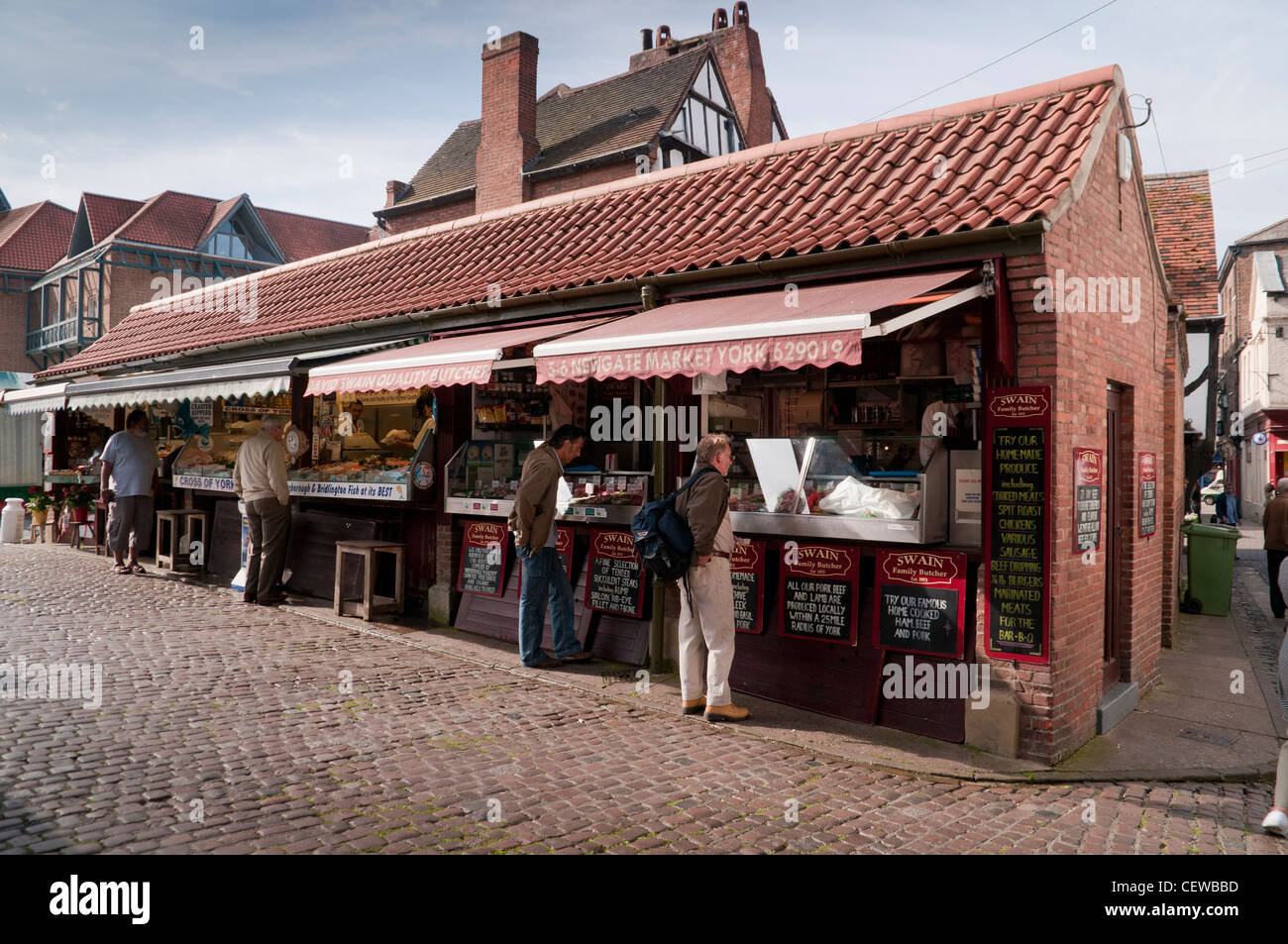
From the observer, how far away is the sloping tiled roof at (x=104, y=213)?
113 ft

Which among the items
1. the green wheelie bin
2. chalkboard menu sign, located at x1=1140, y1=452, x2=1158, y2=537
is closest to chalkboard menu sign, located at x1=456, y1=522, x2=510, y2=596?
chalkboard menu sign, located at x1=1140, y1=452, x2=1158, y2=537

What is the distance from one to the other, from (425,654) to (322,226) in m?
40.8

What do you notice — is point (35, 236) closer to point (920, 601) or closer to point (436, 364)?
point (436, 364)

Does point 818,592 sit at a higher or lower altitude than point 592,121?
lower

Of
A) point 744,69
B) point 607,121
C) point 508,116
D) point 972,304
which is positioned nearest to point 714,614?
point 972,304

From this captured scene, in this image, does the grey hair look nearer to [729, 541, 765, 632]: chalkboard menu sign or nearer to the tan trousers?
the tan trousers

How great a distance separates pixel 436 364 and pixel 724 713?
3.89 metres

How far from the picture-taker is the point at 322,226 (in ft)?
143

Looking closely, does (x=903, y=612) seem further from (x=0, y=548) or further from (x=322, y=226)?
(x=322, y=226)

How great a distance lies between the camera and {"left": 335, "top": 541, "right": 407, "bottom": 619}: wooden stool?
30.2 ft

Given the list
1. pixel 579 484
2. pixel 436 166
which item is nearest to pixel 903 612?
pixel 579 484

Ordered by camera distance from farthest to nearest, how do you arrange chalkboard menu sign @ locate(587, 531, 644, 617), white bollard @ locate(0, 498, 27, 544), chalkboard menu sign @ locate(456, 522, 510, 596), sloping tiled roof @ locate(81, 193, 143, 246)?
sloping tiled roof @ locate(81, 193, 143, 246), white bollard @ locate(0, 498, 27, 544), chalkboard menu sign @ locate(456, 522, 510, 596), chalkboard menu sign @ locate(587, 531, 644, 617)

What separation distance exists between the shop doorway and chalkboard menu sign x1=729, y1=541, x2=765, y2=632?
2.91m

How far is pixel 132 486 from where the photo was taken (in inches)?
461
